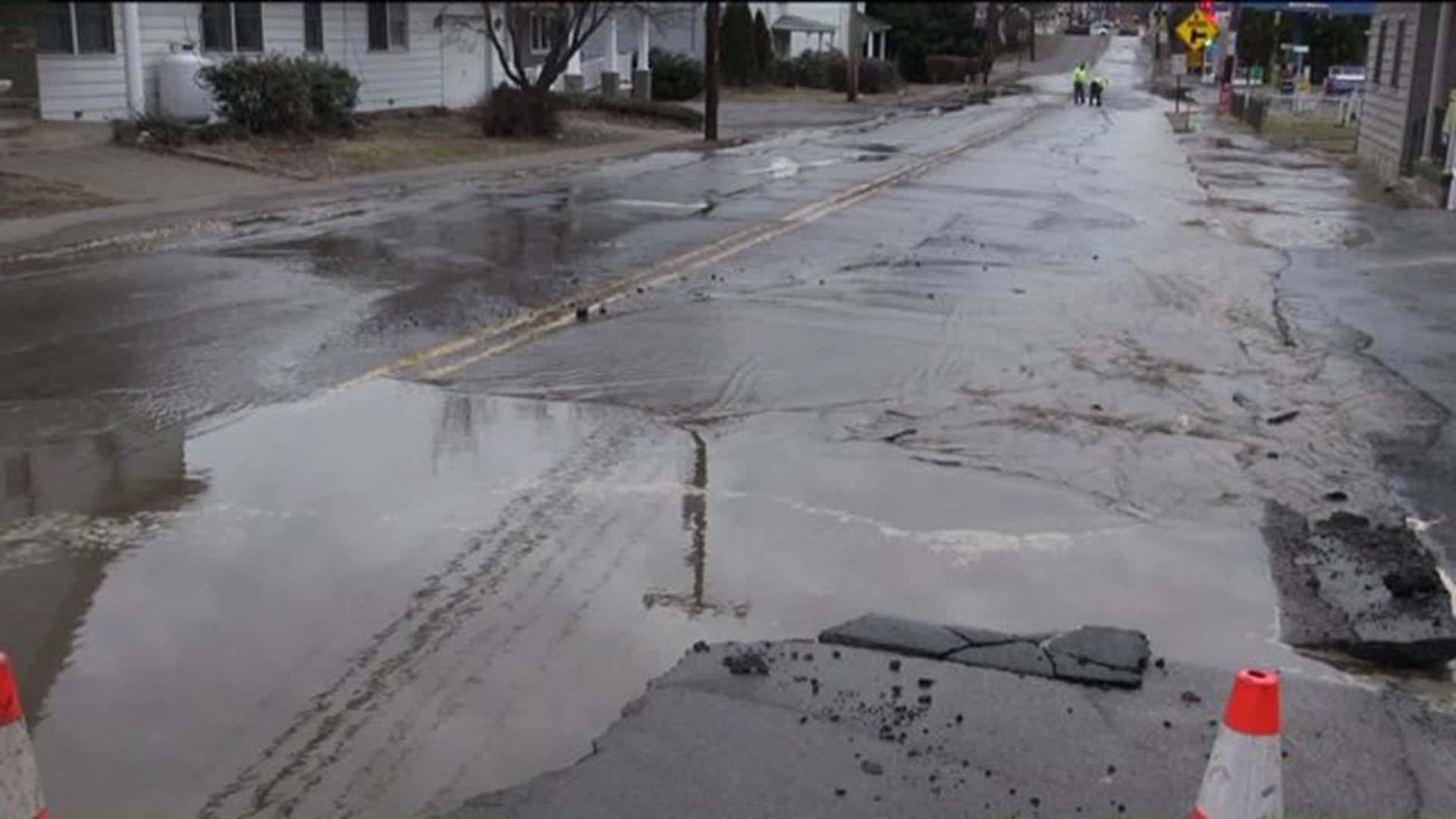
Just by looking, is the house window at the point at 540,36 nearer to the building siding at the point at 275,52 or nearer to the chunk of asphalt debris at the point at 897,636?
the building siding at the point at 275,52

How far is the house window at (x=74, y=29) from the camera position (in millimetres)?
22234

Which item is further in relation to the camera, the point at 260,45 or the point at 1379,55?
the point at 1379,55

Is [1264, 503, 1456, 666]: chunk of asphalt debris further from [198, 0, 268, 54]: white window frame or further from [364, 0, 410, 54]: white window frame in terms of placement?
[364, 0, 410, 54]: white window frame

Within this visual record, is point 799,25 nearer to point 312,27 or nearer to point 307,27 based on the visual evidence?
point 312,27

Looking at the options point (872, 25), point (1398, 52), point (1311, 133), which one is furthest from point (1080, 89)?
point (1398, 52)

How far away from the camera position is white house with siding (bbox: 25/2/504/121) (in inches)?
889

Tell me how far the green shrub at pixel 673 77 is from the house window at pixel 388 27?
53.9ft

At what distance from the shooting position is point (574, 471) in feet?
22.7

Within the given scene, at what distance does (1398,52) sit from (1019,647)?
2417 centimetres

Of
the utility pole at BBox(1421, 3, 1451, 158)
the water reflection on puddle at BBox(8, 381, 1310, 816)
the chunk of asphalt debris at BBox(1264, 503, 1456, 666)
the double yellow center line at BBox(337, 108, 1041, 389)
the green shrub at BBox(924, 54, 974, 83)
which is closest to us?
the water reflection on puddle at BBox(8, 381, 1310, 816)

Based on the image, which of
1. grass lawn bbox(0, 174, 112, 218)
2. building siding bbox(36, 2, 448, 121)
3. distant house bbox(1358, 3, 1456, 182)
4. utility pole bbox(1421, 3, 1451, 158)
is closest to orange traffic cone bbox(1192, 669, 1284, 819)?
grass lawn bbox(0, 174, 112, 218)

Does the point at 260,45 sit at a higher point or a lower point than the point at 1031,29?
lower

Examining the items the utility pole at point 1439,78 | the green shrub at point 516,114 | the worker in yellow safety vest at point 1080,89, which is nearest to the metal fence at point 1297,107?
the worker in yellow safety vest at point 1080,89

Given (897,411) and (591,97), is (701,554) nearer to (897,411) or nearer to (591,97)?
(897,411)
